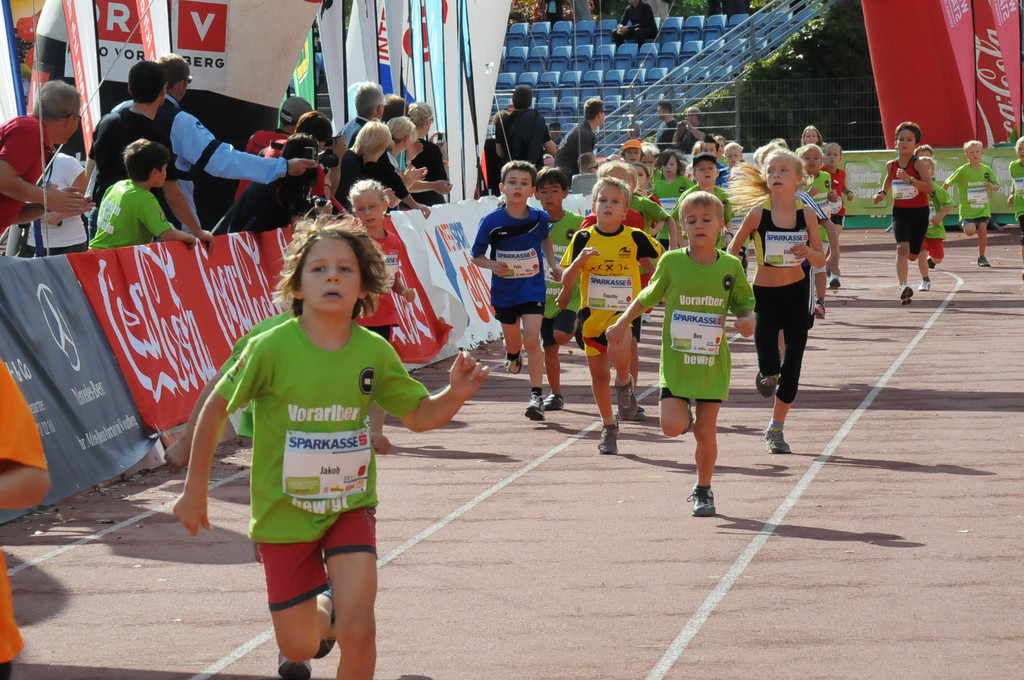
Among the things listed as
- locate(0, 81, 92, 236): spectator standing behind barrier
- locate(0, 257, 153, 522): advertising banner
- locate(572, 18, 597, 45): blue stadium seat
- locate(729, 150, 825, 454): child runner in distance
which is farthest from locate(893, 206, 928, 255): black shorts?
locate(572, 18, 597, 45): blue stadium seat

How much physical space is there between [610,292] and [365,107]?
4.24 metres

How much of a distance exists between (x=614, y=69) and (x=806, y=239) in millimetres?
26428

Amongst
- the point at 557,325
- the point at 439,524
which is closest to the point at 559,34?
the point at 557,325

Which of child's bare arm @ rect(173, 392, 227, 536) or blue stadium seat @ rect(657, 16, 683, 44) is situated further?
blue stadium seat @ rect(657, 16, 683, 44)

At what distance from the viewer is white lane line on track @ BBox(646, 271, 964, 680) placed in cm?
536

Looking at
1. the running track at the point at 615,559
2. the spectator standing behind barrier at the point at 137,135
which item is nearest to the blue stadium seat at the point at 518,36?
the running track at the point at 615,559

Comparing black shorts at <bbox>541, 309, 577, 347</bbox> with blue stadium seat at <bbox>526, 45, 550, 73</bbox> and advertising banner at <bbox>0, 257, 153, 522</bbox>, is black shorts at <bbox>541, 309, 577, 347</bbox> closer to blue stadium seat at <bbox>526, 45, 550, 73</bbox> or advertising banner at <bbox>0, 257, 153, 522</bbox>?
advertising banner at <bbox>0, 257, 153, 522</bbox>

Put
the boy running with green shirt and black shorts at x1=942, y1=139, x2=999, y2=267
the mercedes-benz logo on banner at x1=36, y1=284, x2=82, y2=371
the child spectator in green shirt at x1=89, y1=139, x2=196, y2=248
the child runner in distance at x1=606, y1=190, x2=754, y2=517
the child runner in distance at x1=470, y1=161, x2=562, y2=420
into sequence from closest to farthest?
the child runner in distance at x1=606, y1=190, x2=754, y2=517 → the mercedes-benz logo on banner at x1=36, y1=284, x2=82, y2=371 → the child spectator in green shirt at x1=89, y1=139, x2=196, y2=248 → the child runner in distance at x1=470, y1=161, x2=562, y2=420 → the boy running with green shirt and black shorts at x1=942, y1=139, x2=999, y2=267

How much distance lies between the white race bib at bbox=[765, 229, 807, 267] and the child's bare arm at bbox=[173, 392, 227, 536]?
5.95 metres

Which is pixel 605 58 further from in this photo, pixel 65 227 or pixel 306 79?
pixel 65 227

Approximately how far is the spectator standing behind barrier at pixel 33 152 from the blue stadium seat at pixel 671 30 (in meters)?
29.3

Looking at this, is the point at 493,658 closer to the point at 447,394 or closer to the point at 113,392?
the point at 447,394

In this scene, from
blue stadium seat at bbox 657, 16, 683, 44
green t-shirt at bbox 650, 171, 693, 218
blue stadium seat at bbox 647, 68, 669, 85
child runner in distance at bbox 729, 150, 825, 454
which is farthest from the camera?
blue stadium seat at bbox 657, 16, 683, 44

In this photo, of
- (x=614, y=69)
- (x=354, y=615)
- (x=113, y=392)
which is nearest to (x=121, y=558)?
(x=113, y=392)
